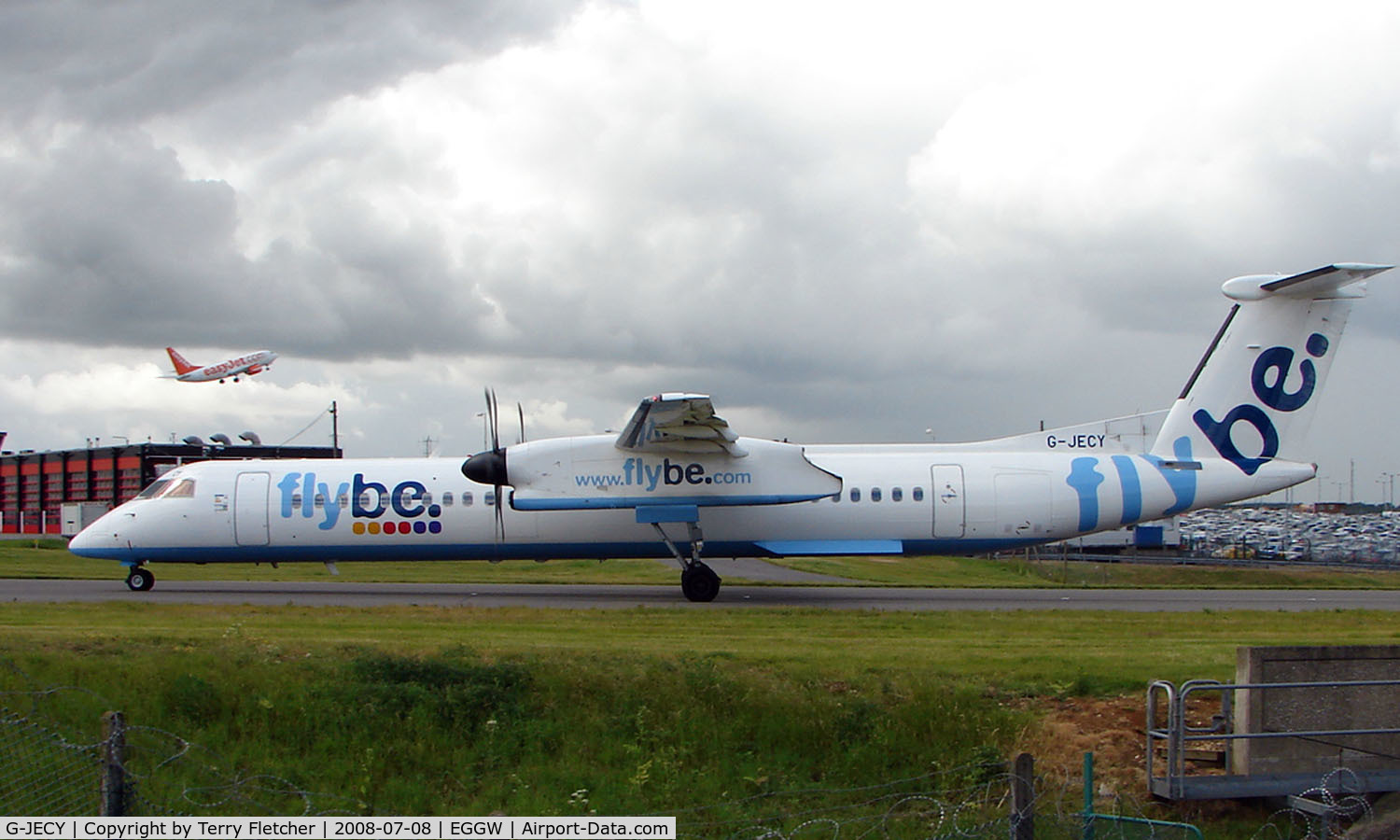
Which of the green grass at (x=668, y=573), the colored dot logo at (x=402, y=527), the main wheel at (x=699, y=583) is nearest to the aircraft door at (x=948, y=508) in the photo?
the main wheel at (x=699, y=583)

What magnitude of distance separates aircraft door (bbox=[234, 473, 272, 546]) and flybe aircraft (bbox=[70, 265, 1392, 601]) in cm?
3

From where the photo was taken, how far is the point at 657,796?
35.5 ft

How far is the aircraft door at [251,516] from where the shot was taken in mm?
23828

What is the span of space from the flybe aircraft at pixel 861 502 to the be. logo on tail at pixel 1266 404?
0.03 metres

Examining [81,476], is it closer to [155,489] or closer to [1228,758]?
[155,489]

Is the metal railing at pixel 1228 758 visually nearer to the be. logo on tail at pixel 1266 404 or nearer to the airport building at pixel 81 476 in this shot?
the be. logo on tail at pixel 1266 404

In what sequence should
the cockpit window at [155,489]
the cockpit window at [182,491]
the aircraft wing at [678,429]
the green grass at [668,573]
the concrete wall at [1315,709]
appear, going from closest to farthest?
the concrete wall at [1315,709] < the aircraft wing at [678,429] < the cockpit window at [182,491] < the cockpit window at [155,489] < the green grass at [668,573]

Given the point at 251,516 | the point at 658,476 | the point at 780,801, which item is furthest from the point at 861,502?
the point at 780,801

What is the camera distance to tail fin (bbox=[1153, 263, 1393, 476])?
23656mm

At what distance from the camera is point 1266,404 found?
23.9m

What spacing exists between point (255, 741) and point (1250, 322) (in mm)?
21396

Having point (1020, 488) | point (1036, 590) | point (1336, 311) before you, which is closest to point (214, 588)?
point (1020, 488)

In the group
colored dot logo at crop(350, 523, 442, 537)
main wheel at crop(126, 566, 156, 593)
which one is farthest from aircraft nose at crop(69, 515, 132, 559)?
colored dot logo at crop(350, 523, 442, 537)

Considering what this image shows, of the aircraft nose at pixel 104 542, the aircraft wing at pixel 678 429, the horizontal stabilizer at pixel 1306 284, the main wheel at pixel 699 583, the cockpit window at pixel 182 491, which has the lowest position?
the main wheel at pixel 699 583
